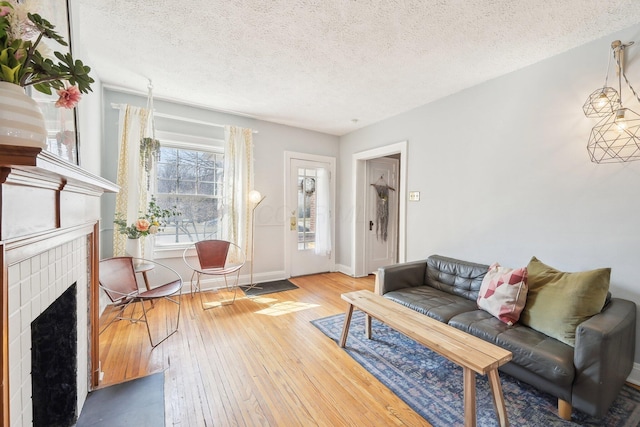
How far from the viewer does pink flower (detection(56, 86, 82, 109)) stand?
102 cm

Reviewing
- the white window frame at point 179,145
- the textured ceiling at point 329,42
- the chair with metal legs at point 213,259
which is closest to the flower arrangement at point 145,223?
the white window frame at point 179,145

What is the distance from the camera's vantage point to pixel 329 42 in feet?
7.12

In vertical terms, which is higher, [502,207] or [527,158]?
[527,158]

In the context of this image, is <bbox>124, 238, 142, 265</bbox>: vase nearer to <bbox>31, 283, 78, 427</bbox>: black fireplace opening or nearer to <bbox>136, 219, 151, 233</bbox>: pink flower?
<bbox>136, 219, 151, 233</bbox>: pink flower

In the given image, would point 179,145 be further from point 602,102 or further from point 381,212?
point 602,102

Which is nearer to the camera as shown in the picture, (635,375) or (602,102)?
(635,375)

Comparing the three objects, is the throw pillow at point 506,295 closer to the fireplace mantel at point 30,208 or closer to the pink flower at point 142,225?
the fireplace mantel at point 30,208

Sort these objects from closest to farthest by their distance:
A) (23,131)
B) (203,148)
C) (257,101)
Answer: (23,131), (257,101), (203,148)

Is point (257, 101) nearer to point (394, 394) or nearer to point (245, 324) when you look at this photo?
point (245, 324)

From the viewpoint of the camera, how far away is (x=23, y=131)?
76 centimetres

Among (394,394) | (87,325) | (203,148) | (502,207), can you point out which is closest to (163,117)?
(203,148)

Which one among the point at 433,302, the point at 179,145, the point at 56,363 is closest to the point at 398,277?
the point at 433,302

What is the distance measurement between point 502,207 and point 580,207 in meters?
0.58

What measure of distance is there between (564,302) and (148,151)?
430 cm
